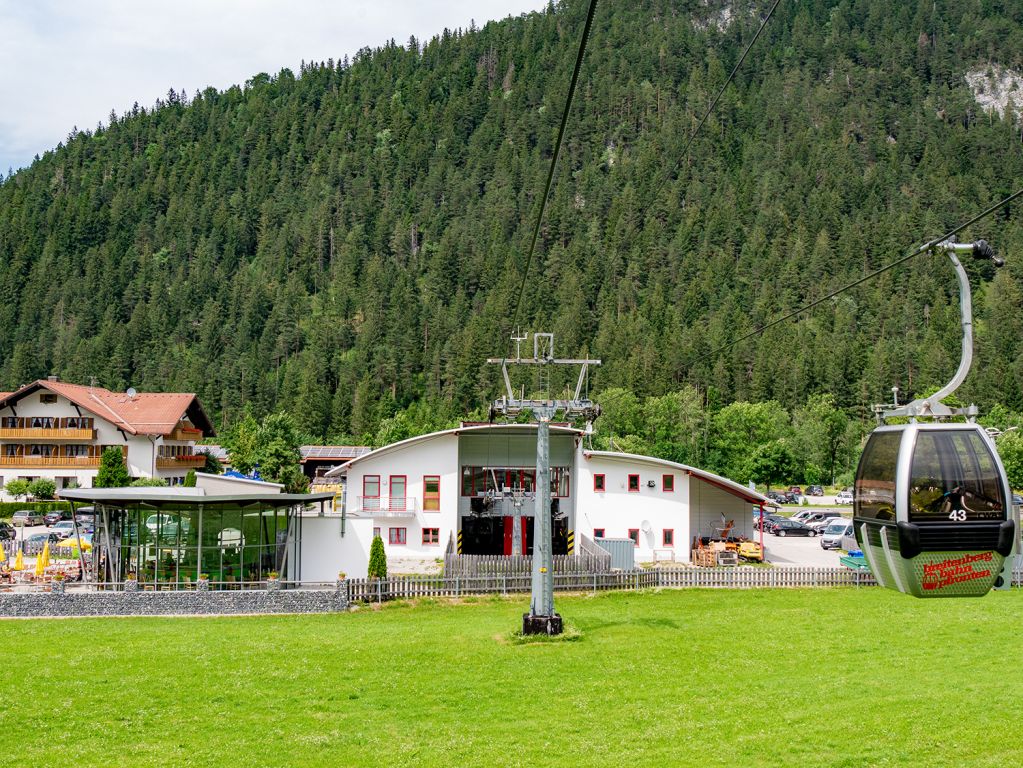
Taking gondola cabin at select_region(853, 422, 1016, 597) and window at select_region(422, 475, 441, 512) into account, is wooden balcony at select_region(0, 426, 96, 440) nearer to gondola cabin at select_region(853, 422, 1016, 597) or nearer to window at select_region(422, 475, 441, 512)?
window at select_region(422, 475, 441, 512)

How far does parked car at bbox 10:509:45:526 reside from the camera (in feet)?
181

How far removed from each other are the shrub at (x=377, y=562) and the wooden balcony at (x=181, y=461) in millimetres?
45148

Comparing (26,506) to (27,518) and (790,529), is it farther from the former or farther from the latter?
(790,529)

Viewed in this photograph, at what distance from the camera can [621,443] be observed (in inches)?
3561

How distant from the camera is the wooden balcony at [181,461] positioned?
70.6 metres

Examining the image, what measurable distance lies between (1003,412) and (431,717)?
91817 millimetres

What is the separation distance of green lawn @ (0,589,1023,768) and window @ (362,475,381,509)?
1561 cm

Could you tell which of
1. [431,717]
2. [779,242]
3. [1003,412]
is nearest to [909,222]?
[779,242]

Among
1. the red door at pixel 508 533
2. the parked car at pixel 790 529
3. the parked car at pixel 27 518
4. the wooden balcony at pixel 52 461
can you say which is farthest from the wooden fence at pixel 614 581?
the wooden balcony at pixel 52 461

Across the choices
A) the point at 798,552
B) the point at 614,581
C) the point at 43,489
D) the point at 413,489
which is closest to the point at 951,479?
the point at 614,581

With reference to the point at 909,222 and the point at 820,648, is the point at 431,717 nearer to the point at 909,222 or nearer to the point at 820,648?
the point at 820,648

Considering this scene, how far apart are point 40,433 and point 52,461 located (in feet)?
7.15

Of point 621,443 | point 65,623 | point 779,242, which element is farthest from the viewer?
point 779,242

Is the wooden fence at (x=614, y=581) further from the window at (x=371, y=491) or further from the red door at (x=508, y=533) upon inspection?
the window at (x=371, y=491)
